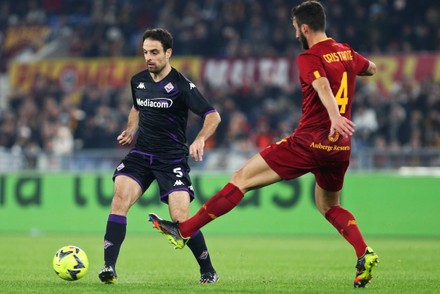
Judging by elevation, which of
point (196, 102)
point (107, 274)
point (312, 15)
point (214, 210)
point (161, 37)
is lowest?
point (107, 274)

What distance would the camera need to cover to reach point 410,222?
17.8 m

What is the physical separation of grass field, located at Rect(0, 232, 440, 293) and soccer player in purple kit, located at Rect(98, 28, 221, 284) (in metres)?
0.60

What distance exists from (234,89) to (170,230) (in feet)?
51.2

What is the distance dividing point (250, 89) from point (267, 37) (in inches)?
80.2

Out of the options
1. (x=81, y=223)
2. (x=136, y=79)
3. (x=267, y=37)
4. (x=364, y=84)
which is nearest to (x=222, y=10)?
(x=267, y=37)

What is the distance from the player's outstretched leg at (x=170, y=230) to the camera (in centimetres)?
853

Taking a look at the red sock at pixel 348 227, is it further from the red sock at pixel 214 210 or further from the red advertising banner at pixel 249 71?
Result: the red advertising banner at pixel 249 71

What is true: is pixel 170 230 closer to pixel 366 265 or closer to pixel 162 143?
pixel 162 143

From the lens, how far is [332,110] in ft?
26.7

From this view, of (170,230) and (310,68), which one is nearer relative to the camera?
(310,68)

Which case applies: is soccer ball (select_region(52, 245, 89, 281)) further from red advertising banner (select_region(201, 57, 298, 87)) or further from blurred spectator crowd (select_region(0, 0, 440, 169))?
red advertising banner (select_region(201, 57, 298, 87))

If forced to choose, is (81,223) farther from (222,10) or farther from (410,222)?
(222,10)

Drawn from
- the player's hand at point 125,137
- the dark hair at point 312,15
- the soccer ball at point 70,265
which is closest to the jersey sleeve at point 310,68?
the dark hair at point 312,15

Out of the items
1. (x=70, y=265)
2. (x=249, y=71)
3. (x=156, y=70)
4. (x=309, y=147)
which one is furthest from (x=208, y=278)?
(x=249, y=71)
